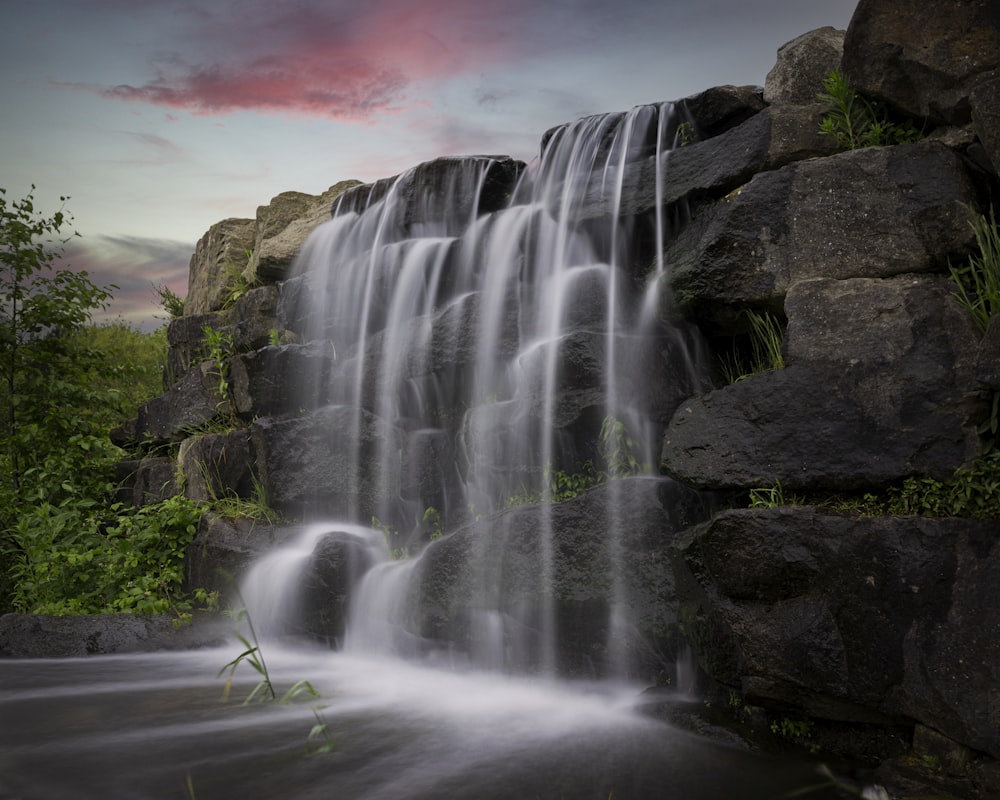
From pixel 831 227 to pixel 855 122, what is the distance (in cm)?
121

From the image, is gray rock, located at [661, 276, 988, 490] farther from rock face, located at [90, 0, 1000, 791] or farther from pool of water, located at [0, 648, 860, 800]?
pool of water, located at [0, 648, 860, 800]

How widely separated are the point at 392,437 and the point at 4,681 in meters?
4.03

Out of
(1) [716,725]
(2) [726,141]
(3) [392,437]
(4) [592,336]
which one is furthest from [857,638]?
(3) [392,437]

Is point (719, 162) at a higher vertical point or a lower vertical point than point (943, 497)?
higher

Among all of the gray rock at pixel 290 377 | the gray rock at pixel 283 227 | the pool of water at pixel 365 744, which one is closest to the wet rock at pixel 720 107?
the gray rock at pixel 290 377

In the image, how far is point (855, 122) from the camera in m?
5.62

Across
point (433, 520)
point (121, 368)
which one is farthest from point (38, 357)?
point (433, 520)

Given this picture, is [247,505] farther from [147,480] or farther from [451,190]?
[451,190]

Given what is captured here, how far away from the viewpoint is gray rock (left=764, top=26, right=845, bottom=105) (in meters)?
6.43

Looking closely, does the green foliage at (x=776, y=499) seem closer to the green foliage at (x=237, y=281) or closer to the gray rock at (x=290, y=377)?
the gray rock at (x=290, y=377)

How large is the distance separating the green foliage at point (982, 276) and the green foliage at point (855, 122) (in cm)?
106

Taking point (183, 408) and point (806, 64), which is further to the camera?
point (183, 408)

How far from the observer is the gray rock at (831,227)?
471 centimetres

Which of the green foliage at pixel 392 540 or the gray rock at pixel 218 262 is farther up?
the gray rock at pixel 218 262
